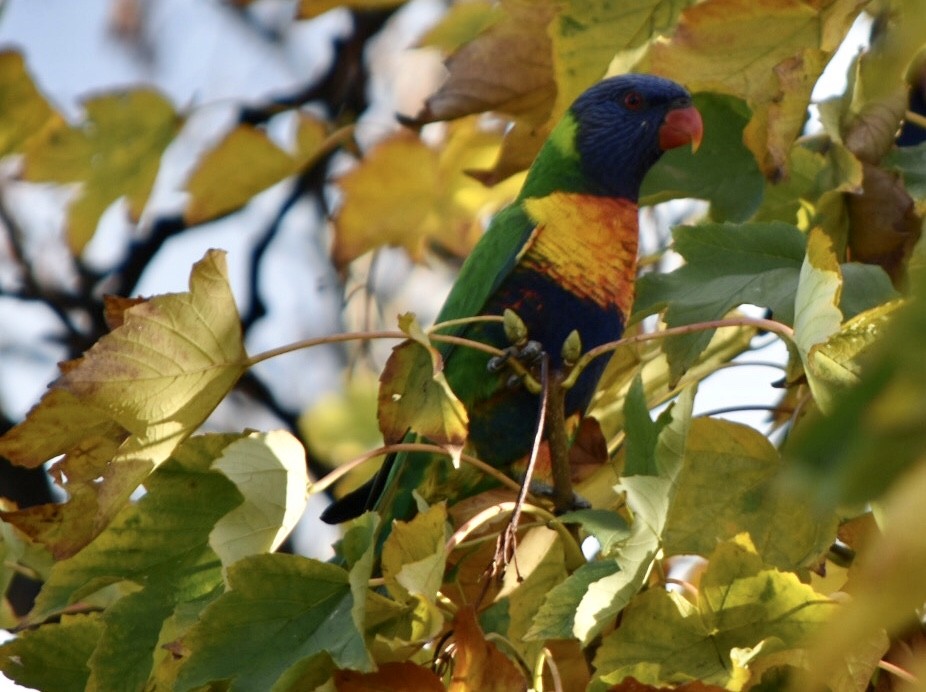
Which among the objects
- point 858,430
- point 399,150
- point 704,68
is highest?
point 858,430

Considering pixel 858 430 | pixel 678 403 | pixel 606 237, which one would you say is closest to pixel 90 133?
pixel 606 237

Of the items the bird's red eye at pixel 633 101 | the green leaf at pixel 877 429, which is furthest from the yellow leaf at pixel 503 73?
the green leaf at pixel 877 429

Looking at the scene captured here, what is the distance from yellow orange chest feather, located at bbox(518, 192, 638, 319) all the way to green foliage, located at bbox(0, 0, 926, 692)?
345mm

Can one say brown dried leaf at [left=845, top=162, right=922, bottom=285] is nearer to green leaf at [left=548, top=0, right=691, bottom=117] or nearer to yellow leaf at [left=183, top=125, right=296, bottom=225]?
green leaf at [left=548, top=0, right=691, bottom=117]

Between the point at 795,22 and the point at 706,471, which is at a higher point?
the point at 795,22

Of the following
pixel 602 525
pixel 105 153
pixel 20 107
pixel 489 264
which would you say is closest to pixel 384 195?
pixel 489 264

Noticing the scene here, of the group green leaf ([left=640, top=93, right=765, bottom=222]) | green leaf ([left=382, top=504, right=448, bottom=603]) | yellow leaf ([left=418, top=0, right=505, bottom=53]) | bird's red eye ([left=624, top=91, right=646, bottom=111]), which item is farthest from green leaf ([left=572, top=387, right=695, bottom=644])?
bird's red eye ([left=624, top=91, right=646, bottom=111])

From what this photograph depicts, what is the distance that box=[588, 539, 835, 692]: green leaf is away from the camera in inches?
37.9

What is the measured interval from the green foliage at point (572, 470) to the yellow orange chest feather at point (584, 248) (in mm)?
345

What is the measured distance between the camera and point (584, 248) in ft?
6.44

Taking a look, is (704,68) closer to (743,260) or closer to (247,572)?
(743,260)

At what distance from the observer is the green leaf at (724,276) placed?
124 cm

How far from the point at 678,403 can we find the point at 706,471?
0.13 meters

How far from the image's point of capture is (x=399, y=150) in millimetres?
1922
